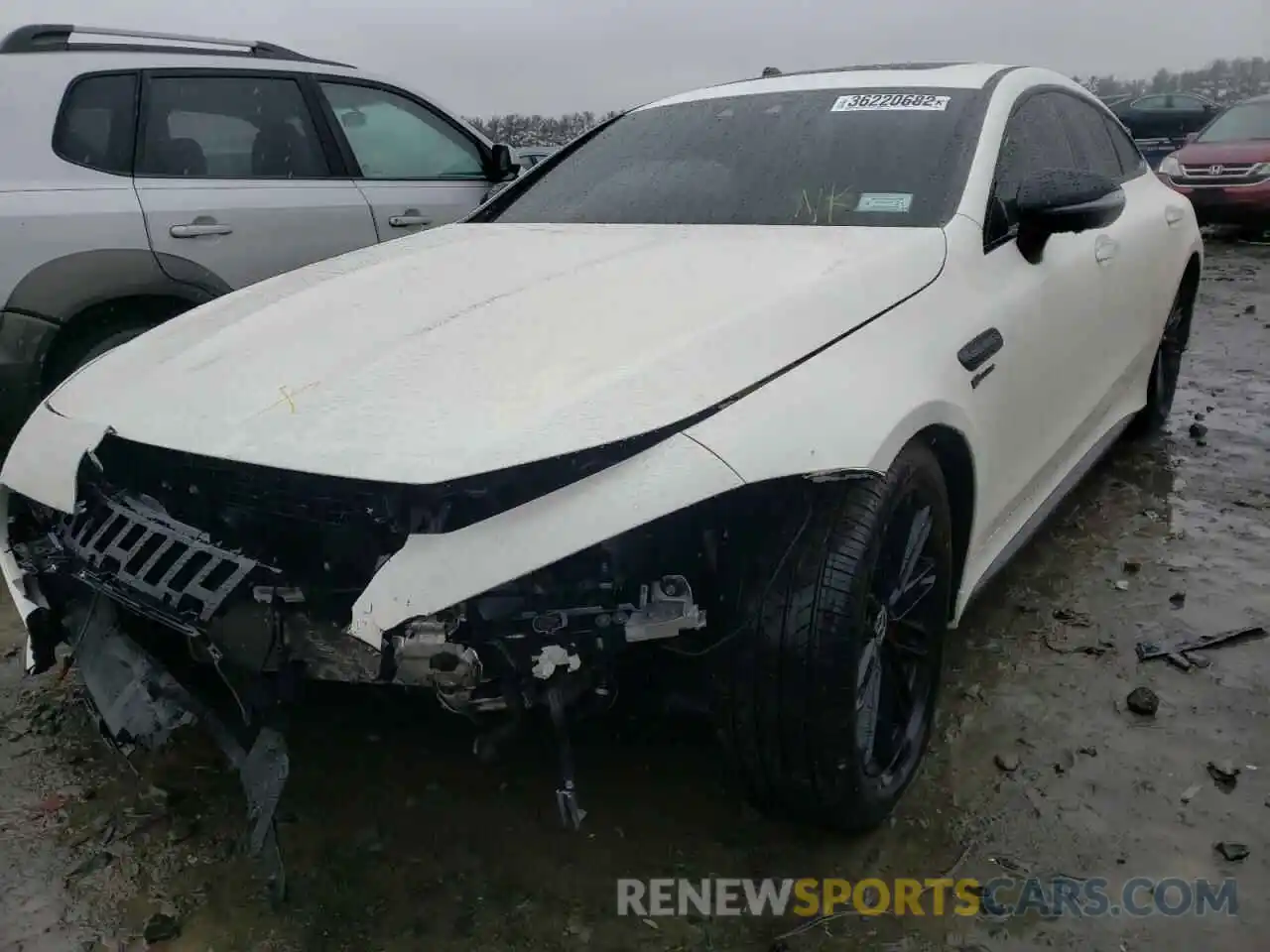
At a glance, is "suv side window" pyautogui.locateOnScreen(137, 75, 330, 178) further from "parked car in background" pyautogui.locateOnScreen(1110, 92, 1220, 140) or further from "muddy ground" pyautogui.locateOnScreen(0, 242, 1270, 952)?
"parked car in background" pyautogui.locateOnScreen(1110, 92, 1220, 140)

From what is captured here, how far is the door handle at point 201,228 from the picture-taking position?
12.7ft

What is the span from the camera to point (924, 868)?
6.79ft

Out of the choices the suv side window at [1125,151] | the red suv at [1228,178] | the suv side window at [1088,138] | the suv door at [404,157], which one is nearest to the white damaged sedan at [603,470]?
the suv side window at [1088,138]

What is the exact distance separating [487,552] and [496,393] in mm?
313

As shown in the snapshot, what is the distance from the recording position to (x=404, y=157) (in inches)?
188

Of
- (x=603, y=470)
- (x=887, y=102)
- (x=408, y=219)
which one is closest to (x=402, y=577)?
(x=603, y=470)

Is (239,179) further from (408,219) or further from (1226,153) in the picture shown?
(1226,153)

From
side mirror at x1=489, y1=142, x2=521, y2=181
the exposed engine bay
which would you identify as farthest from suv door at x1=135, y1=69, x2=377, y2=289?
the exposed engine bay

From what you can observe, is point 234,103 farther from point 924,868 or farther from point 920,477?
point 924,868

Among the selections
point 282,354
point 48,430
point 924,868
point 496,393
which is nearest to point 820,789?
point 924,868

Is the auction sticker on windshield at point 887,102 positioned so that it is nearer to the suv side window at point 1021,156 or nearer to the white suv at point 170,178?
the suv side window at point 1021,156

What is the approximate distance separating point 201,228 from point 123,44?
2.60ft

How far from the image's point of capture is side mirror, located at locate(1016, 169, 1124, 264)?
2557 mm

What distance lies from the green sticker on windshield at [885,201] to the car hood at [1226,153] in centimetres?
955
